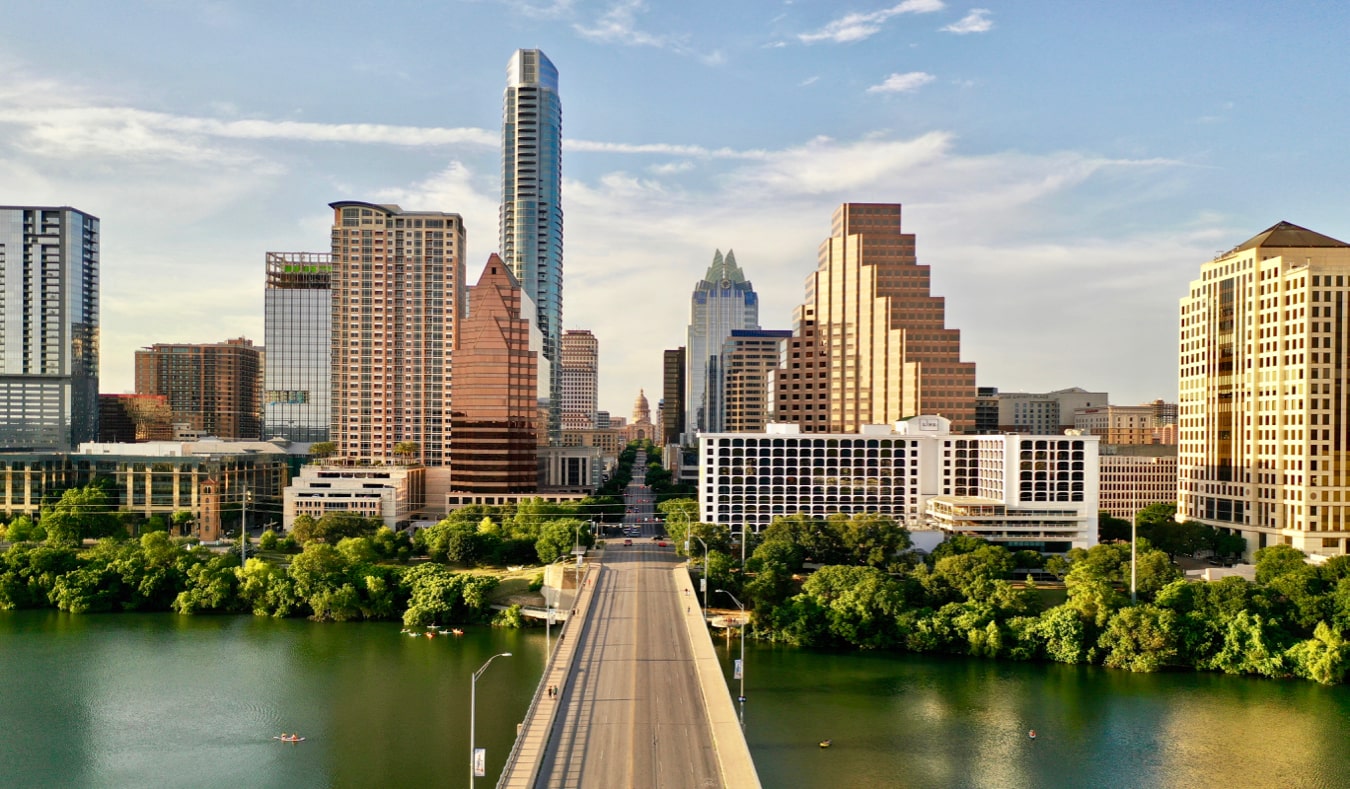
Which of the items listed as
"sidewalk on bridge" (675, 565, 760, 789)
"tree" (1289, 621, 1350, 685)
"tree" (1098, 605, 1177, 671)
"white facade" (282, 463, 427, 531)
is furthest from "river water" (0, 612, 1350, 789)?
"white facade" (282, 463, 427, 531)

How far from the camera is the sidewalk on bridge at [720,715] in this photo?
4203 cm

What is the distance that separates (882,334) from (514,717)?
103165 millimetres

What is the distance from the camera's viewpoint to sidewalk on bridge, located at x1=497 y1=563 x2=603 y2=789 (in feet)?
135

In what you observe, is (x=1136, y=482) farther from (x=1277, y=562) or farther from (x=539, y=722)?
(x=539, y=722)

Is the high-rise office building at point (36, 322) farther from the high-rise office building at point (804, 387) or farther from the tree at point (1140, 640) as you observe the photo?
the tree at point (1140, 640)

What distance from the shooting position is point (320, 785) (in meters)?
51.7

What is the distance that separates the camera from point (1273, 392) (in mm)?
112812

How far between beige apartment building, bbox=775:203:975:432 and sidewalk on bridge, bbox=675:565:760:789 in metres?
81.6

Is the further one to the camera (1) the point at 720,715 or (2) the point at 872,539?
(2) the point at 872,539

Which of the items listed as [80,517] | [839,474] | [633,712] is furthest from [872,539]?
[80,517]

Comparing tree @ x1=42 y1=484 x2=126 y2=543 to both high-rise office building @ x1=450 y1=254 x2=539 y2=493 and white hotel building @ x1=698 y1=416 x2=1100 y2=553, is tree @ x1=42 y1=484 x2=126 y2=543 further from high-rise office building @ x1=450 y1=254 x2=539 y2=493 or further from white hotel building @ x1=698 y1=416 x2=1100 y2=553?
white hotel building @ x1=698 y1=416 x2=1100 y2=553

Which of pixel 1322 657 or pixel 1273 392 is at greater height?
pixel 1273 392

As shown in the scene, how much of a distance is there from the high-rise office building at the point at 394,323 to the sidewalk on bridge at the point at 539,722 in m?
117

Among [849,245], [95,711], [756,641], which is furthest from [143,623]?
[849,245]
